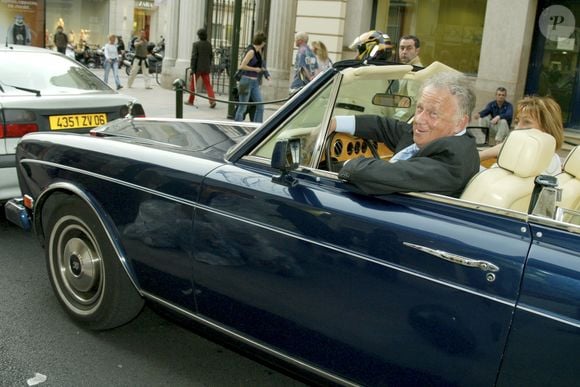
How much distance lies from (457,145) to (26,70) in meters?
4.90

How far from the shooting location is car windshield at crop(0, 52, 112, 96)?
19.9 feet

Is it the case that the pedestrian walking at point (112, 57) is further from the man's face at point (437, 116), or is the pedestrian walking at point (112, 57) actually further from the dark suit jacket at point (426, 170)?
the dark suit jacket at point (426, 170)

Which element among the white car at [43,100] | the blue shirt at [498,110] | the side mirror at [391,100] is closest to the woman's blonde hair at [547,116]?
the side mirror at [391,100]

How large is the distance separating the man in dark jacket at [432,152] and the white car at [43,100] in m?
2.98

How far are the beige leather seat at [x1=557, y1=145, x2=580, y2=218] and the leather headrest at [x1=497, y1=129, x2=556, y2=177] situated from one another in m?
0.33

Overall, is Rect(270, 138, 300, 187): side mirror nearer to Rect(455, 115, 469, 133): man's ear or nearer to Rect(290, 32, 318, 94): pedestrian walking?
Rect(455, 115, 469, 133): man's ear

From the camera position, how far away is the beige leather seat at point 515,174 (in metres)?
2.60

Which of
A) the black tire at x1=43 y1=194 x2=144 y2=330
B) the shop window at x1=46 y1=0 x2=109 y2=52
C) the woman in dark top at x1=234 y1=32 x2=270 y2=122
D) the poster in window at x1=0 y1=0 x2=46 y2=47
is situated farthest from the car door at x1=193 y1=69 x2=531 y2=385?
the shop window at x1=46 y1=0 x2=109 y2=52

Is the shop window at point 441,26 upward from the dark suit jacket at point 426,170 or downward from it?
upward

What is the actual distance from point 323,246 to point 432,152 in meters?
0.64

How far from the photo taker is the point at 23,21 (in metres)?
15.9

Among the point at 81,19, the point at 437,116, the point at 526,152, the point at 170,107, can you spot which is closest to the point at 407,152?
the point at 437,116

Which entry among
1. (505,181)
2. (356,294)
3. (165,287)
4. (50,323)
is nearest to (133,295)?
(165,287)

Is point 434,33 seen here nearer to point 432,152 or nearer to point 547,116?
point 547,116
